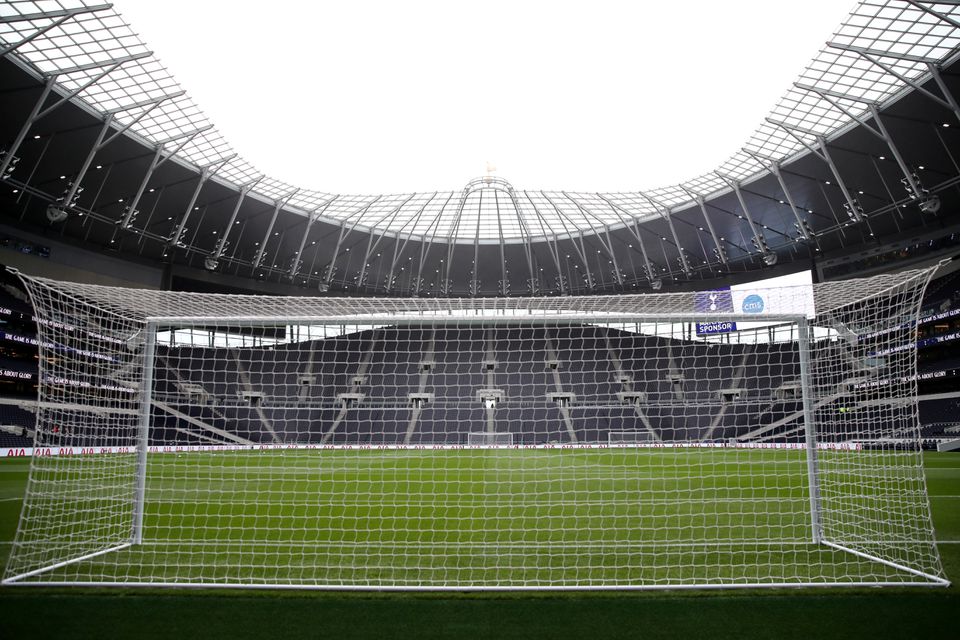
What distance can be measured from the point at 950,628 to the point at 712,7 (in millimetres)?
28185

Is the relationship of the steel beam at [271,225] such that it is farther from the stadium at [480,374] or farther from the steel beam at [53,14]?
the steel beam at [53,14]

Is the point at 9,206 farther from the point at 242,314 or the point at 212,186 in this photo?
the point at 242,314

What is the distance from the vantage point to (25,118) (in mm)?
26641

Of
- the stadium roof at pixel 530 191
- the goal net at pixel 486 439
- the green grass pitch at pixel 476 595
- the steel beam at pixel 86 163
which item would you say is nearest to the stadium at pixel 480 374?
the green grass pitch at pixel 476 595

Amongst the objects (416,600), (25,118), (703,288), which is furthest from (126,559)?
(703,288)

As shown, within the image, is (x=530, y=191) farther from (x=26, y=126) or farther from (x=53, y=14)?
(x=26, y=126)

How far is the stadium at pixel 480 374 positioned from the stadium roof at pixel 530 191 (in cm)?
21

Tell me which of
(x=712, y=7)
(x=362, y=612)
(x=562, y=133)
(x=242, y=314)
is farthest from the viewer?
(x=562, y=133)

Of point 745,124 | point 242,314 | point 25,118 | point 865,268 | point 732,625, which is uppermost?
point 745,124

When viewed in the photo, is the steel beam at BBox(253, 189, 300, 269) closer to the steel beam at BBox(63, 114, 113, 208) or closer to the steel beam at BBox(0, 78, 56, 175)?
the steel beam at BBox(63, 114, 113, 208)

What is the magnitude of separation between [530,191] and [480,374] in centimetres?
1968

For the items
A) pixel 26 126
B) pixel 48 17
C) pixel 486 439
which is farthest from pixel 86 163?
pixel 486 439

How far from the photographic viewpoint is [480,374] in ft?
84.1

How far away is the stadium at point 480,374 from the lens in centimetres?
598
